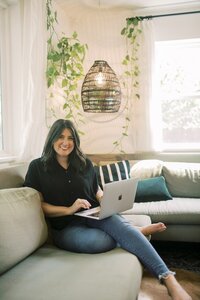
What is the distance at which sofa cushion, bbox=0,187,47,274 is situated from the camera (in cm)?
135

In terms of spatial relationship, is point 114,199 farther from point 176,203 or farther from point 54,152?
point 176,203

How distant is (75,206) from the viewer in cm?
169

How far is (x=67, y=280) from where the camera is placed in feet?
3.99

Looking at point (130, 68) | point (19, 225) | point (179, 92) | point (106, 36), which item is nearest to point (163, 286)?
point (19, 225)

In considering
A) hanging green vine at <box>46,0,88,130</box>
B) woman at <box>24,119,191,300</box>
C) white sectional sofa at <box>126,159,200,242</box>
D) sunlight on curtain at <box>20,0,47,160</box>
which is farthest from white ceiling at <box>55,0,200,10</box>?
woman at <box>24,119,191,300</box>

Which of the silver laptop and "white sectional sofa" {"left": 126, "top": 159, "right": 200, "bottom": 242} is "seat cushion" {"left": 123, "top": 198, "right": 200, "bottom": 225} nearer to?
"white sectional sofa" {"left": 126, "top": 159, "right": 200, "bottom": 242}

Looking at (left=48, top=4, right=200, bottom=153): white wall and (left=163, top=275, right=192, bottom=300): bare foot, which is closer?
(left=163, top=275, right=192, bottom=300): bare foot

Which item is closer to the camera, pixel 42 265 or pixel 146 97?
pixel 42 265

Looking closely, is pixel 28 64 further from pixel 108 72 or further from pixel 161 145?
pixel 161 145

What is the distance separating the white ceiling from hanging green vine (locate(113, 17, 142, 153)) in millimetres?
153

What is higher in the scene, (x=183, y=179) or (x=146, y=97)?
(x=146, y=97)

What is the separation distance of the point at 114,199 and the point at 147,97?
1881 mm

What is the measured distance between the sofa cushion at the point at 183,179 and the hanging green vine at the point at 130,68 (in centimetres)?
78

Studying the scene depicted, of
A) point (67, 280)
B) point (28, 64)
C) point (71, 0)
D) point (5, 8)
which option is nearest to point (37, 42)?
point (28, 64)
